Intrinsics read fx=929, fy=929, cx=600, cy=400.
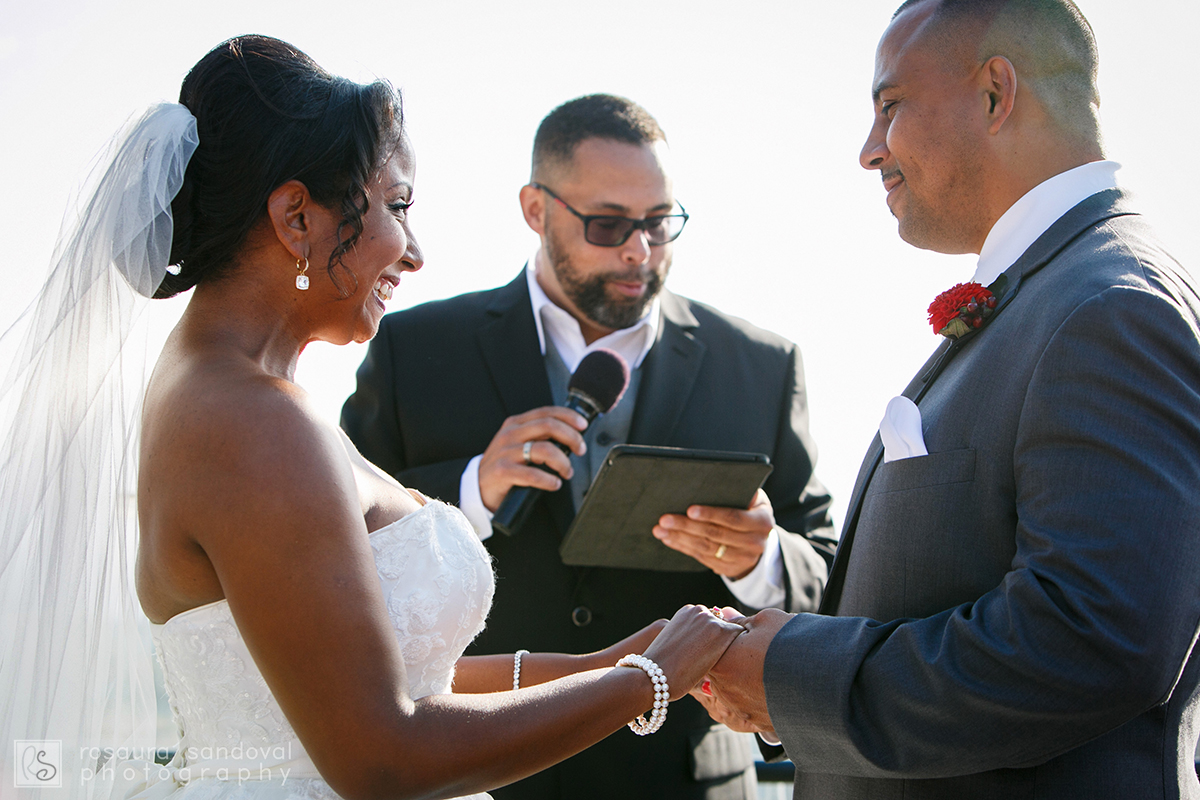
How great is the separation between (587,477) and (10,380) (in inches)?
88.3

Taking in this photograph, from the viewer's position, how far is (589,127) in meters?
4.60

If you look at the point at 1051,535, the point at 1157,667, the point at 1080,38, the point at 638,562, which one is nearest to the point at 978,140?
the point at 1080,38

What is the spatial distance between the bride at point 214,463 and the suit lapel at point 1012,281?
0.50 meters

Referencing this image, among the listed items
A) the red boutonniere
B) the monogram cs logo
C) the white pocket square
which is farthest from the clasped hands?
the monogram cs logo

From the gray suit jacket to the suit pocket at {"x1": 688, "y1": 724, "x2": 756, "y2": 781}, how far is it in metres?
1.31

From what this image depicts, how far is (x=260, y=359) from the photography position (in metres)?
2.17

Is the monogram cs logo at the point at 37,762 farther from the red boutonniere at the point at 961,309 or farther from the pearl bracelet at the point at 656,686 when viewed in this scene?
the red boutonniere at the point at 961,309

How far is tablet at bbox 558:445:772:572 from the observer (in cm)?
310

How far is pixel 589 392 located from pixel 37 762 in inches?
80.8

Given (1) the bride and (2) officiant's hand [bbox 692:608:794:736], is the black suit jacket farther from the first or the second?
(1) the bride

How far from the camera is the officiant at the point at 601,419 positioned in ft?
11.7

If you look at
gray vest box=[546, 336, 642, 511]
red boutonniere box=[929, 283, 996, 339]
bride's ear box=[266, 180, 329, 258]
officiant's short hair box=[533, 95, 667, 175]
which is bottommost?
gray vest box=[546, 336, 642, 511]

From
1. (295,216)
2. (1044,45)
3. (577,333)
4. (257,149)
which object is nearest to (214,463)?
(295,216)

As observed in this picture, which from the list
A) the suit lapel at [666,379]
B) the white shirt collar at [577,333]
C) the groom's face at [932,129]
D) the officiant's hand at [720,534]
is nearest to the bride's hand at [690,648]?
the officiant's hand at [720,534]
